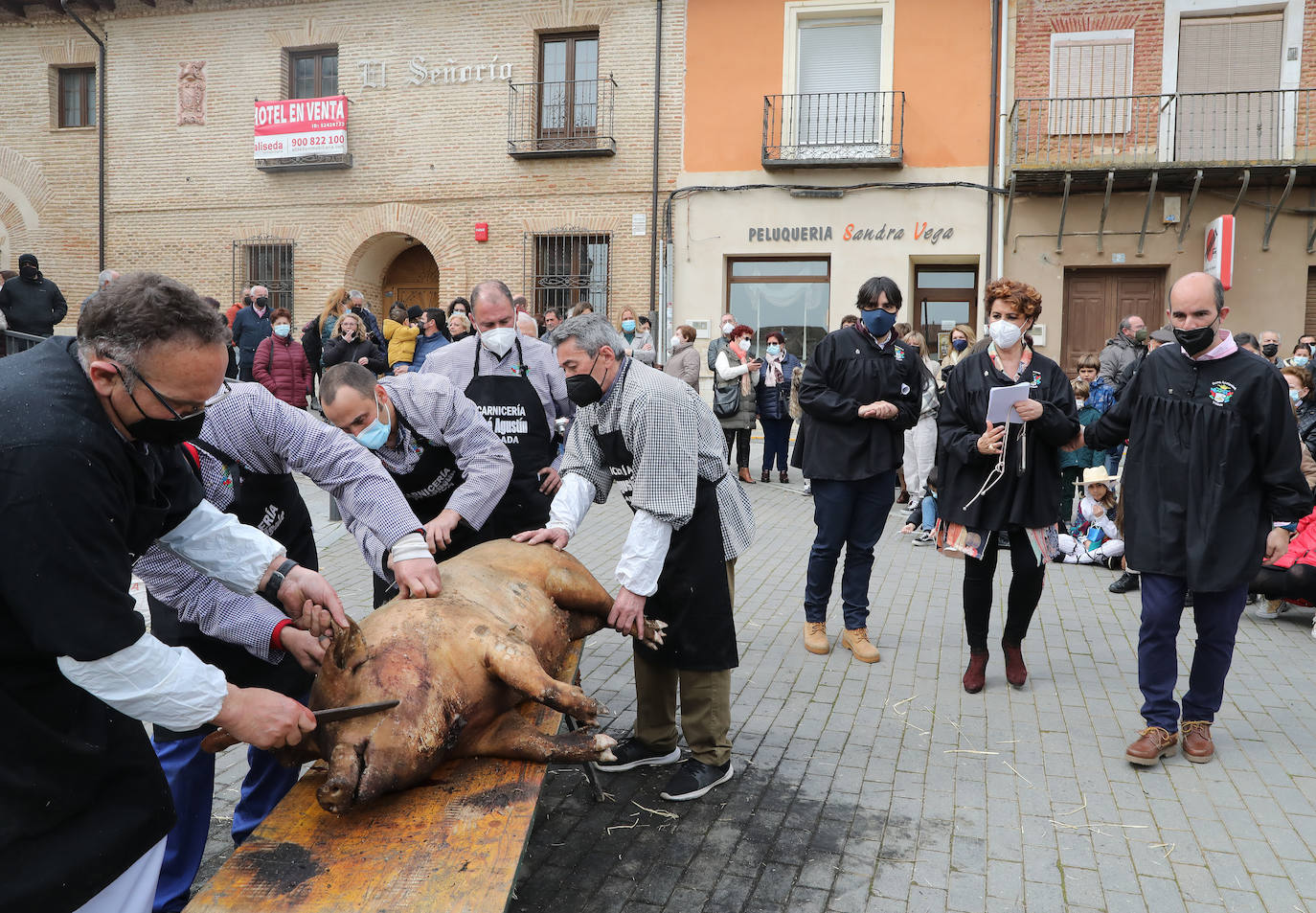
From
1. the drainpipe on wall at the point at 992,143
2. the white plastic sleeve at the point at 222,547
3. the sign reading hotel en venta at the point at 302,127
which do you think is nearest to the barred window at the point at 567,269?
the sign reading hotel en venta at the point at 302,127

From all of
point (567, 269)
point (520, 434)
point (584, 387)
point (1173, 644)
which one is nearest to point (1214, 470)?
point (1173, 644)

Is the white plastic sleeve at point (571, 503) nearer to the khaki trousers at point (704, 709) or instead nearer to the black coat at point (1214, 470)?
the khaki trousers at point (704, 709)

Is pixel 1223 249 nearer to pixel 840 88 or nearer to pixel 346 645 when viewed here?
pixel 840 88

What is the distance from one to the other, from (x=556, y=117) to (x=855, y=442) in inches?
549

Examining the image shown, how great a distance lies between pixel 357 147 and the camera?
705 inches

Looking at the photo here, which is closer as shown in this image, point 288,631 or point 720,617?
point 288,631

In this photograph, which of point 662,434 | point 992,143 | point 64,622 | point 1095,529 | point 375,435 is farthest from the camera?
point 992,143

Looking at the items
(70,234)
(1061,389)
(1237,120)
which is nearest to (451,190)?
(70,234)

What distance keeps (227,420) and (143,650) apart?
1.22m

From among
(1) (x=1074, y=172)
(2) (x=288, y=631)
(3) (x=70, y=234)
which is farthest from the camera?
(3) (x=70, y=234)

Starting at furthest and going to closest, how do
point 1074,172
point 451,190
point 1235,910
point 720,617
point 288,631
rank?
point 451,190
point 1074,172
point 720,617
point 1235,910
point 288,631

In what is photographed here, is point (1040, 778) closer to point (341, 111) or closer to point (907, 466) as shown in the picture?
point (907, 466)

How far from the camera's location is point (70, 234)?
766 inches

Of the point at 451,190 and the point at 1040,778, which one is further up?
the point at 451,190
